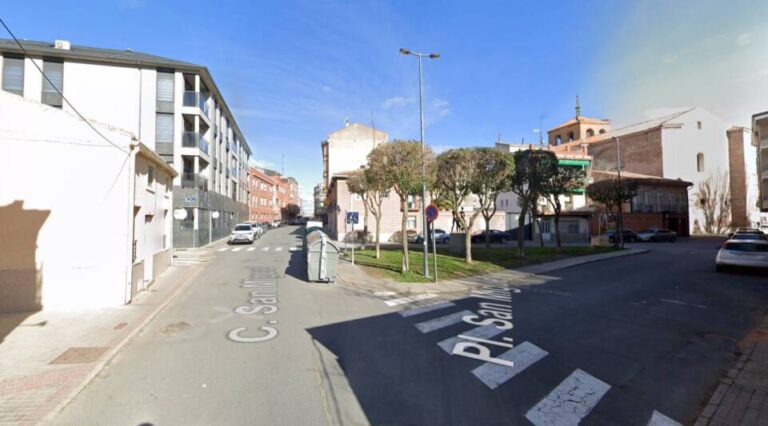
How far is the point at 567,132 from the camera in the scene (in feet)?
223

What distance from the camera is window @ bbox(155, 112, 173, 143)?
26.3 m

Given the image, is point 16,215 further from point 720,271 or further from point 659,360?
point 720,271

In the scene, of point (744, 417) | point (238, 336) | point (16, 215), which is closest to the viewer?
point (744, 417)

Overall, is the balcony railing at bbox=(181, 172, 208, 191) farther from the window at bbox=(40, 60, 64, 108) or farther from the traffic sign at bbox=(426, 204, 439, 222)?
the traffic sign at bbox=(426, 204, 439, 222)

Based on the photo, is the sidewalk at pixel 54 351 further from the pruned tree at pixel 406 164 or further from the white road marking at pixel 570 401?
the pruned tree at pixel 406 164

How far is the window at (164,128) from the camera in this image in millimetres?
26344

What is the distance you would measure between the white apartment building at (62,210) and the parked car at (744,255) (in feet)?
66.8

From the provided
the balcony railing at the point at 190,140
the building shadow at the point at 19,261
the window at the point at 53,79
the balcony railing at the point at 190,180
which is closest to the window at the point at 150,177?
the building shadow at the point at 19,261

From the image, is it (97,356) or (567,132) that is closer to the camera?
(97,356)

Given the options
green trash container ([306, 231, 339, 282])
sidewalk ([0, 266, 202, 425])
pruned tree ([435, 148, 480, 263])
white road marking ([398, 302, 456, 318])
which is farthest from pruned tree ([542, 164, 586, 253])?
sidewalk ([0, 266, 202, 425])

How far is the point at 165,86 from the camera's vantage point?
26.6m

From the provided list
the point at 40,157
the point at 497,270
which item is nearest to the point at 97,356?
the point at 40,157

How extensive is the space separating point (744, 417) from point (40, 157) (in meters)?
12.4

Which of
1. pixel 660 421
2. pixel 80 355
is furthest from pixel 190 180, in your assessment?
pixel 660 421
